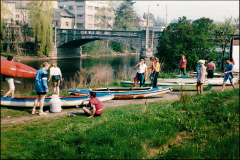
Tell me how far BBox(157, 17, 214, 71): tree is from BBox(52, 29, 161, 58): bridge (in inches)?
437

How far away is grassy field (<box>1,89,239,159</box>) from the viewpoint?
586 centimetres

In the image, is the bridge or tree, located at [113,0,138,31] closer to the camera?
the bridge

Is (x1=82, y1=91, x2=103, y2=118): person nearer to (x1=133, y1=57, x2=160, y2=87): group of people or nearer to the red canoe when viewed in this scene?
the red canoe

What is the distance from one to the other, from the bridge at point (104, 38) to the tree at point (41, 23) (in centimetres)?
383

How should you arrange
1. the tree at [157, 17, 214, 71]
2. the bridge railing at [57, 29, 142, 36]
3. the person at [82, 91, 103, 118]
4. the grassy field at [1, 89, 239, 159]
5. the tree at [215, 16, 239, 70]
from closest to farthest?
the grassy field at [1, 89, 239, 159] < the person at [82, 91, 103, 118] < the tree at [157, 17, 214, 71] < the tree at [215, 16, 239, 70] < the bridge railing at [57, 29, 142, 36]

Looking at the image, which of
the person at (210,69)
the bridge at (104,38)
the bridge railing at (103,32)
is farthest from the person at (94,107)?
the bridge railing at (103,32)

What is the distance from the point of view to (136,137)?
21.9ft

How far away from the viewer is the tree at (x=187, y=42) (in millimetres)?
26297

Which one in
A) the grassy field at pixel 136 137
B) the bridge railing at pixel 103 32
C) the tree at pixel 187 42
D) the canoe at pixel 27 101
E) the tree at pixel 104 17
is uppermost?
the tree at pixel 104 17

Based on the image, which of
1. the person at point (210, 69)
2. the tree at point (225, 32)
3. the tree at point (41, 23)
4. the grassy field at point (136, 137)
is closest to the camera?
the grassy field at point (136, 137)

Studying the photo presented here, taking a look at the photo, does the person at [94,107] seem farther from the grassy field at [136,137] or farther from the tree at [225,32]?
the tree at [225,32]

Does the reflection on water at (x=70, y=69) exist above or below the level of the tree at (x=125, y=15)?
below

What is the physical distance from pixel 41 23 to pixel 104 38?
10.1 metres

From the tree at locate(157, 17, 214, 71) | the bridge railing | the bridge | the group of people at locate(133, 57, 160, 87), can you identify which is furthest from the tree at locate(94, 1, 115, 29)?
the group of people at locate(133, 57, 160, 87)
